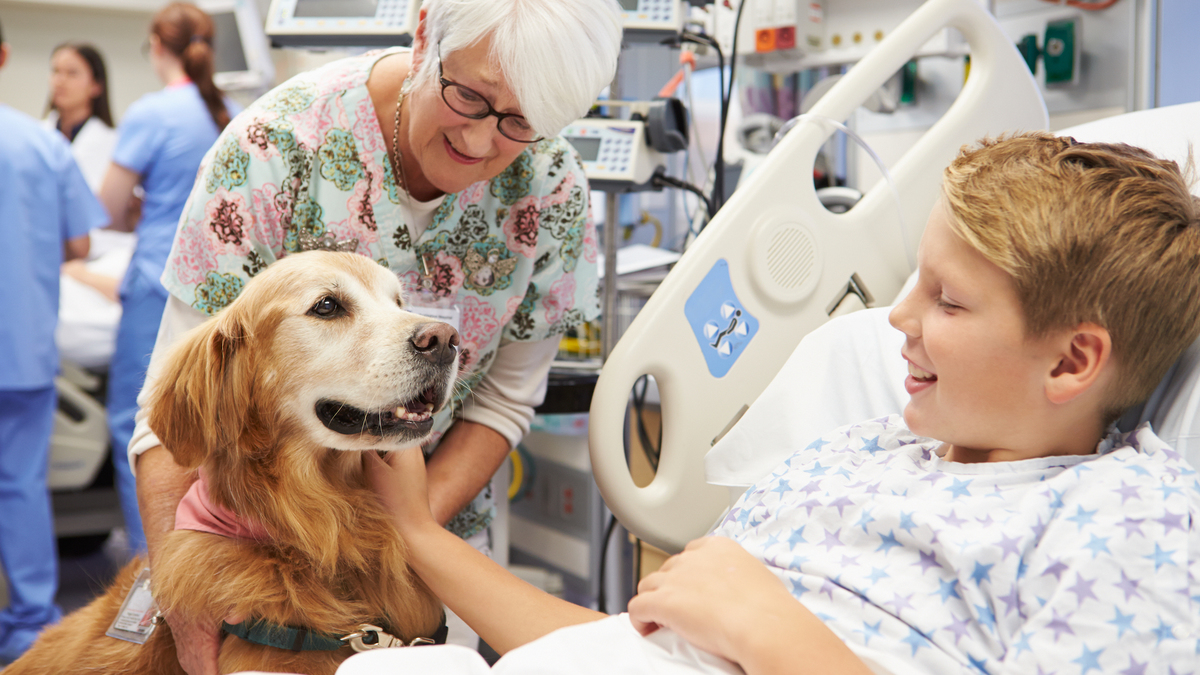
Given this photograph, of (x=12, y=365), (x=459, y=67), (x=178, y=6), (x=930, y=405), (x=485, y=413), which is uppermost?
(x=178, y=6)

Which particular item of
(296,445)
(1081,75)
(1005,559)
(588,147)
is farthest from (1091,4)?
(296,445)

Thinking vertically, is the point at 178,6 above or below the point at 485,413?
above

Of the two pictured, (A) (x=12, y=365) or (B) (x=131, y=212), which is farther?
(B) (x=131, y=212)

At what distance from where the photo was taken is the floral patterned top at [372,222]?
125cm

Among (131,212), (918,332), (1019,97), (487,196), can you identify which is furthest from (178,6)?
(918,332)

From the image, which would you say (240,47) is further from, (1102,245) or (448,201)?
(1102,245)

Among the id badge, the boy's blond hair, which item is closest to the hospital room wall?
the boy's blond hair

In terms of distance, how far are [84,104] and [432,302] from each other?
3718 mm

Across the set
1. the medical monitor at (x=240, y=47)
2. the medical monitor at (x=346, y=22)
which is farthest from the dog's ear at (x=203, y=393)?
the medical monitor at (x=240, y=47)

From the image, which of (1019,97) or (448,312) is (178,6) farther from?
(1019,97)

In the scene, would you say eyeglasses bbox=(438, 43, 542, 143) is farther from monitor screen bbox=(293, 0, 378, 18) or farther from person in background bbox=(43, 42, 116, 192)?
person in background bbox=(43, 42, 116, 192)

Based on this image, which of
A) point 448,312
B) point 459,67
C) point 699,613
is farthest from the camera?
point 448,312

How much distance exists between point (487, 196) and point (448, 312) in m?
0.21

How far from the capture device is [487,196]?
4.69ft
